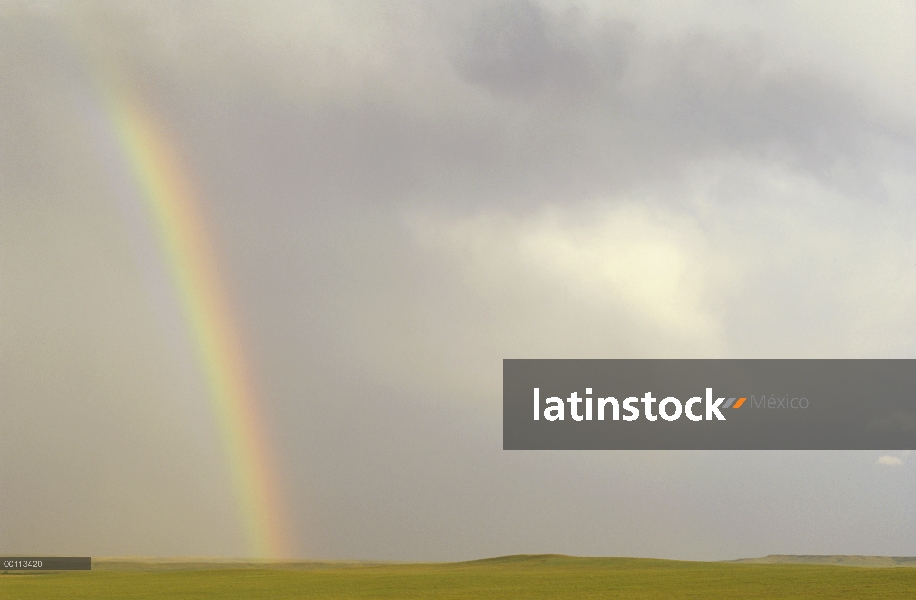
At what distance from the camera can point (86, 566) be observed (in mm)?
118875

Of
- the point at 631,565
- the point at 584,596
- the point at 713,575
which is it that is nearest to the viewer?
the point at 584,596

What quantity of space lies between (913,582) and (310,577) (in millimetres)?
58629

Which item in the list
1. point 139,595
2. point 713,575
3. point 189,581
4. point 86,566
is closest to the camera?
point 139,595

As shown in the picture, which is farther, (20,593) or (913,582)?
(20,593)

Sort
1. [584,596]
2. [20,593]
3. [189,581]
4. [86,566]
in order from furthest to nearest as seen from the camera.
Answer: [86,566], [189,581], [20,593], [584,596]

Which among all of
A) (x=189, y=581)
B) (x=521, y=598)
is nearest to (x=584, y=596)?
(x=521, y=598)

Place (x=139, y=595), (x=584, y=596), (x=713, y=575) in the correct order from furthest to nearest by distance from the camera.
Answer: (x=713, y=575)
(x=139, y=595)
(x=584, y=596)

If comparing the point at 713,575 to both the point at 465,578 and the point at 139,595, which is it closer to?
the point at 465,578

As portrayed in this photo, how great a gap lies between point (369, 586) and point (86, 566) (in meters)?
65.5

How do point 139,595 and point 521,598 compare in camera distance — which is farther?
point 139,595

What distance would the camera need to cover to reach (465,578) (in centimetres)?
8275

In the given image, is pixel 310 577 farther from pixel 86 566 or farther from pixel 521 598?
pixel 86 566

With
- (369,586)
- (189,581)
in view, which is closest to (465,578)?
(369,586)

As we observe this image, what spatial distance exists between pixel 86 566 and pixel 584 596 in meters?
86.3
